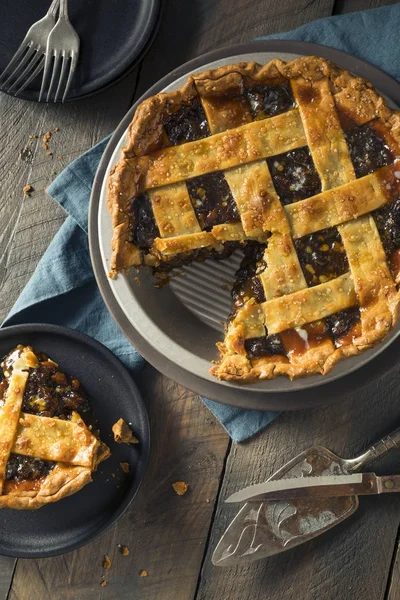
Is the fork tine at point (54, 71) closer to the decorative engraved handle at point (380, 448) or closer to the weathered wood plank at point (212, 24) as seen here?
the weathered wood plank at point (212, 24)

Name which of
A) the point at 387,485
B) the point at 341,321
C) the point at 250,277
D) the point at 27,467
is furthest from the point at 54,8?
the point at 387,485

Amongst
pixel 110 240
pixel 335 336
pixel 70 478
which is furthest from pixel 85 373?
pixel 335 336

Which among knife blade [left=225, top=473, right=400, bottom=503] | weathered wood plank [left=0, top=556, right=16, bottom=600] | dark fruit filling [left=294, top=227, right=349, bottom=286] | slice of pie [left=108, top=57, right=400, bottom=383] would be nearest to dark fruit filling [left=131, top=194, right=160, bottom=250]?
slice of pie [left=108, top=57, right=400, bottom=383]

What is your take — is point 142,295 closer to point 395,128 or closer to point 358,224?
point 358,224

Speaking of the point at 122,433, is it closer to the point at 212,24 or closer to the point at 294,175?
the point at 294,175

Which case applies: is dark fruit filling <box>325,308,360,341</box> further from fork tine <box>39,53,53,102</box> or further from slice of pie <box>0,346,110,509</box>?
fork tine <box>39,53,53,102</box>
